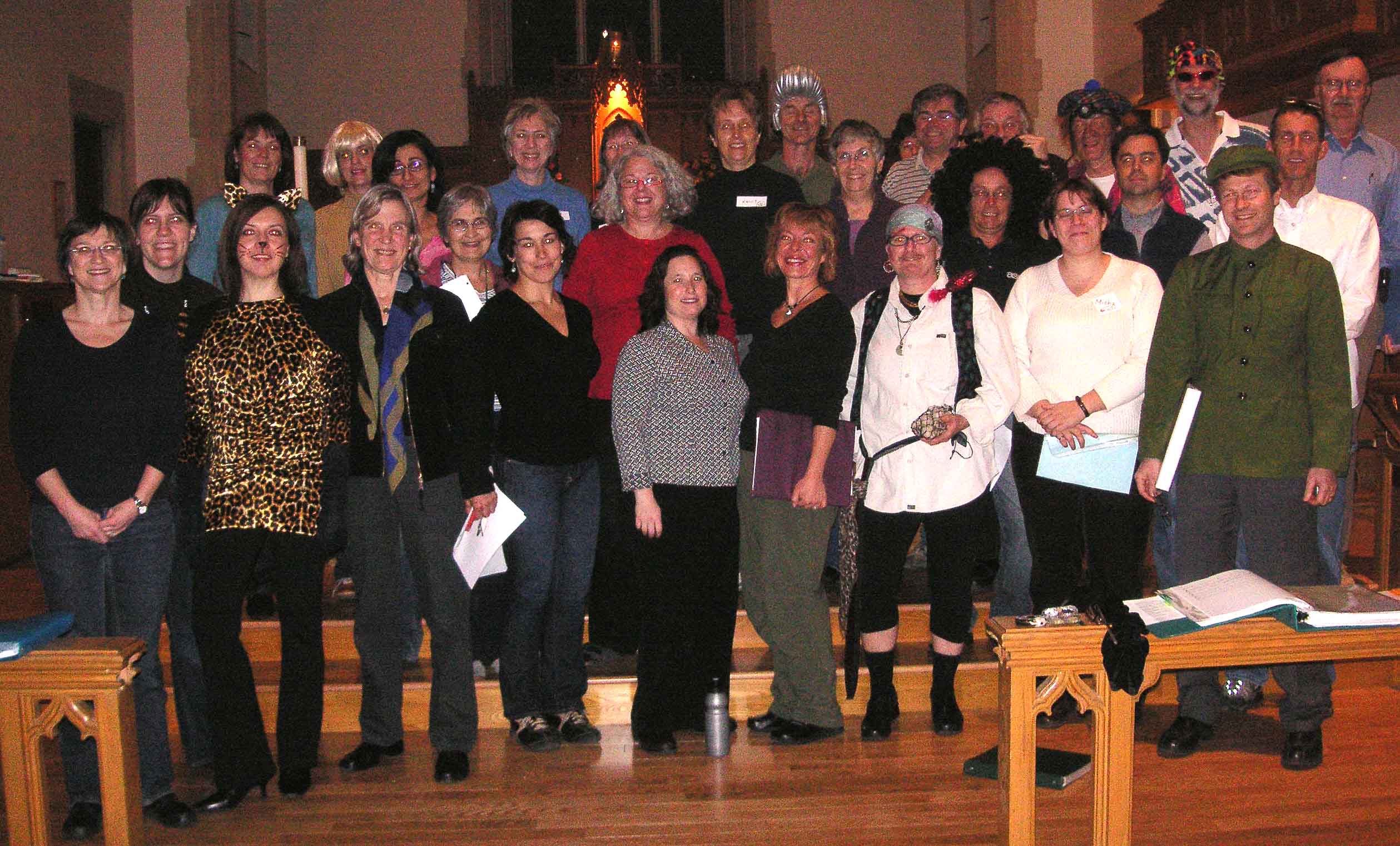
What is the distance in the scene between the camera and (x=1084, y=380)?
3496 mm

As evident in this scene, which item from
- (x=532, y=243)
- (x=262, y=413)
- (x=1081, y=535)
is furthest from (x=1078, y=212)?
(x=262, y=413)

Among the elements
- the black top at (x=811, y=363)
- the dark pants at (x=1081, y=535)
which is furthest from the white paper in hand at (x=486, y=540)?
the dark pants at (x=1081, y=535)

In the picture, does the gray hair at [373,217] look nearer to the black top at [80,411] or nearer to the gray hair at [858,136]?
the black top at [80,411]

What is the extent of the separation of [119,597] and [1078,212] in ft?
9.43

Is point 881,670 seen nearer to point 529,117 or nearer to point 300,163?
point 529,117

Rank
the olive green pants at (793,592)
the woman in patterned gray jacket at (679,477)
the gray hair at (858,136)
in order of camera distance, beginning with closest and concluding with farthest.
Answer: the woman in patterned gray jacket at (679,477), the olive green pants at (793,592), the gray hair at (858,136)

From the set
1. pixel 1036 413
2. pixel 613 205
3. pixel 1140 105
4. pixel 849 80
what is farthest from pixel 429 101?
pixel 1036 413

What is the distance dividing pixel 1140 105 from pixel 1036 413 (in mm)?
6731

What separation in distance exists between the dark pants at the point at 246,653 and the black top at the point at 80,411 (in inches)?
12.1

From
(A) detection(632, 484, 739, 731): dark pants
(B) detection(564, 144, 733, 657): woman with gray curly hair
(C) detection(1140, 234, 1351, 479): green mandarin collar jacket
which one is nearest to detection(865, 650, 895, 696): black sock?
(A) detection(632, 484, 739, 731): dark pants

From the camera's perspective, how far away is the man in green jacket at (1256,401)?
326 centimetres

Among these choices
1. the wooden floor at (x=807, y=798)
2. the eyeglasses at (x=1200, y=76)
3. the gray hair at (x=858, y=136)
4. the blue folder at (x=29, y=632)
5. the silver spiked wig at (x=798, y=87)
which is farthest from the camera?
the silver spiked wig at (x=798, y=87)

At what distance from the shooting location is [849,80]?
12.8 m

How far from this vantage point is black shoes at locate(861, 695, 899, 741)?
3.68 m
